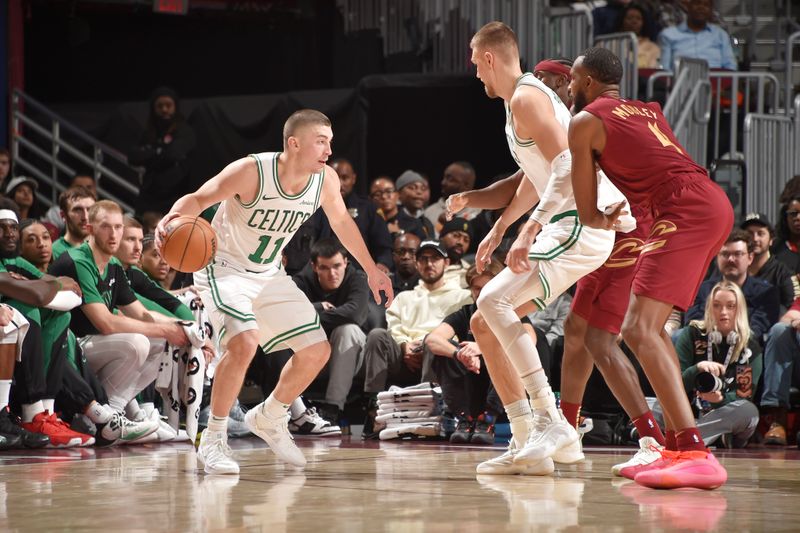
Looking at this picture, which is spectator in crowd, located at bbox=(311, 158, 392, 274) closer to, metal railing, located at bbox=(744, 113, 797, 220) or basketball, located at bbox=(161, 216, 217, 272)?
metal railing, located at bbox=(744, 113, 797, 220)

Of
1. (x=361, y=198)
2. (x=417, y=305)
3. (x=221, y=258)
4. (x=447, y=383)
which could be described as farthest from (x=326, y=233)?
(x=221, y=258)

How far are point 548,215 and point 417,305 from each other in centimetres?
377

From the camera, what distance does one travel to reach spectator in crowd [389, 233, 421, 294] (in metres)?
9.65

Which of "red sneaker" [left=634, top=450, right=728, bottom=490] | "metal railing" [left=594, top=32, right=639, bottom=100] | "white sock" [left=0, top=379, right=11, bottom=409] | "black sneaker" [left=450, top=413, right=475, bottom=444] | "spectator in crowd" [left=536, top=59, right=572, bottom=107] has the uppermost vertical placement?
"metal railing" [left=594, top=32, right=639, bottom=100]

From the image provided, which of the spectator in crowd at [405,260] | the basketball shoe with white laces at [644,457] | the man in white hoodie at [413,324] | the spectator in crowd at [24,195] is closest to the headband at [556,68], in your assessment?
Result: the basketball shoe with white laces at [644,457]

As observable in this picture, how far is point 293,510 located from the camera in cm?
413

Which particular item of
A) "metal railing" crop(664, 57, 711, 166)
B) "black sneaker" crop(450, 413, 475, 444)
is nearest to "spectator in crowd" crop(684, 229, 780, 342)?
"black sneaker" crop(450, 413, 475, 444)

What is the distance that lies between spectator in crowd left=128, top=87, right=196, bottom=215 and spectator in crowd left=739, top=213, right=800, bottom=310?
5.52m

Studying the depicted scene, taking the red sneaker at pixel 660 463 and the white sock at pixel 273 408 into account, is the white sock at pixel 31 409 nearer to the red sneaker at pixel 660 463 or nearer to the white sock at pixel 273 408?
the white sock at pixel 273 408

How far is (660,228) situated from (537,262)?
0.63 m

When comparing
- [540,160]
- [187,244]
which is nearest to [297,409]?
[187,244]

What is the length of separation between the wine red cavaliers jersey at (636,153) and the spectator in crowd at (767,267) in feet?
12.2

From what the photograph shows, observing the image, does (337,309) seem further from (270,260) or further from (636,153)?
(636,153)

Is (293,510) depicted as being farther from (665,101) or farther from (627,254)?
(665,101)
